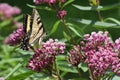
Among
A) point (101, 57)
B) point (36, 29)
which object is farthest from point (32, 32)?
point (101, 57)

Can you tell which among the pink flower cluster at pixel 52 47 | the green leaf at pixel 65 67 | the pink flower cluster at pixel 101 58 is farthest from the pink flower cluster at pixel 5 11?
the pink flower cluster at pixel 101 58

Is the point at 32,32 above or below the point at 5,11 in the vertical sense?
above

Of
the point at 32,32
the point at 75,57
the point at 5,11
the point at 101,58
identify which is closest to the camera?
the point at 101,58

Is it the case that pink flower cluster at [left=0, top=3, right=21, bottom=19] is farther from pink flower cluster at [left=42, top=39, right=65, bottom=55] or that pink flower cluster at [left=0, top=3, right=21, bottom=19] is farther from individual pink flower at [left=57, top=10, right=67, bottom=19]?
pink flower cluster at [left=42, top=39, right=65, bottom=55]

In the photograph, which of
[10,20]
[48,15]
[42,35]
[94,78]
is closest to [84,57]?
[94,78]

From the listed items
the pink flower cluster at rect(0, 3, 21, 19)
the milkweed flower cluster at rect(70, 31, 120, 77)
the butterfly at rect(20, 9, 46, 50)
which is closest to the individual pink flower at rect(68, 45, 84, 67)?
the milkweed flower cluster at rect(70, 31, 120, 77)

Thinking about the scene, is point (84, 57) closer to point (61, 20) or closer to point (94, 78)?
point (94, 78)

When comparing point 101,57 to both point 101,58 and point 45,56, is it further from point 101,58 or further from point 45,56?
point 45,56

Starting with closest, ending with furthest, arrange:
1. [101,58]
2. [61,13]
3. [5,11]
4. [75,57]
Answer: [101,58], [75,57], [61,13], [5,11]
